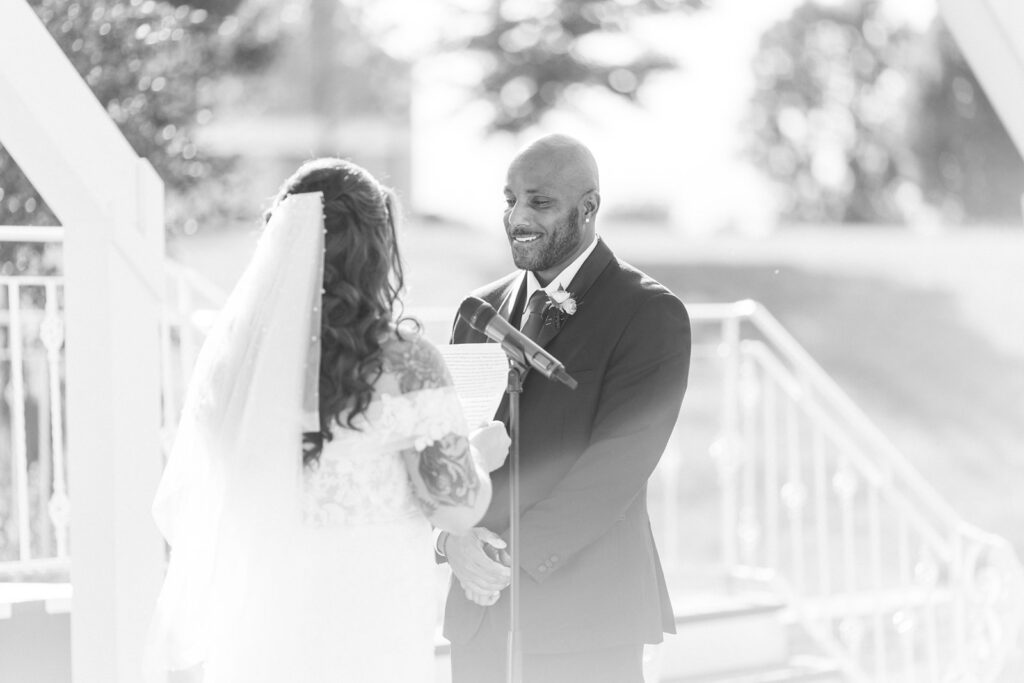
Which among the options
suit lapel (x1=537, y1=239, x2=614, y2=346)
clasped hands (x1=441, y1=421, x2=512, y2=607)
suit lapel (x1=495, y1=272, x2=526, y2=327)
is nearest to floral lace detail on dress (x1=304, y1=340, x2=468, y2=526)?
clasped hands (x1=441, y1=421, x2=512, y2=607)

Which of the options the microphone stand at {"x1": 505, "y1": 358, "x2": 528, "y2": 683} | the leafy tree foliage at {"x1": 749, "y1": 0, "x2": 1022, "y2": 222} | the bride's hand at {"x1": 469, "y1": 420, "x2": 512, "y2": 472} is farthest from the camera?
the leafy tree foliage at {"x1": 749, "y1": 0, "x2": 1022, "y2": 222}

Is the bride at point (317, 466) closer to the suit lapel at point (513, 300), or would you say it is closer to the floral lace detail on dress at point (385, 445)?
the floral lace detail on dress at point (385, 445)

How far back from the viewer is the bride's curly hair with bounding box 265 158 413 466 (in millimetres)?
2570

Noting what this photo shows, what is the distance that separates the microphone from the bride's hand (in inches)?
9.9

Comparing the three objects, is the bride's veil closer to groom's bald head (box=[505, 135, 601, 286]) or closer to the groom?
the groom

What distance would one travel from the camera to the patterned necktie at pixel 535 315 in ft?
10.5

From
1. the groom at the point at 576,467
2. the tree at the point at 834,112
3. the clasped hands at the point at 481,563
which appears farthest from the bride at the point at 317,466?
the tree at the point at 834,112

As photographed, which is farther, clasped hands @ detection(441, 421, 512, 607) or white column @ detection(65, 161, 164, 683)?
white column @ detection(65, 161, 164, 683)

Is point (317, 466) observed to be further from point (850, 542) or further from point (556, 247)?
point (850, 542)

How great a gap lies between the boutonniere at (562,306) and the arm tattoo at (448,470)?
24.2 inches

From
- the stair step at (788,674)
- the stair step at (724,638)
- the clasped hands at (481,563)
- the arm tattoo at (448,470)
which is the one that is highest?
the arm tattoo at (448,470)

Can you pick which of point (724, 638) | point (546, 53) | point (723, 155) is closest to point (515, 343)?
point (724, 638)

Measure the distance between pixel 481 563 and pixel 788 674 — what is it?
2700 mm

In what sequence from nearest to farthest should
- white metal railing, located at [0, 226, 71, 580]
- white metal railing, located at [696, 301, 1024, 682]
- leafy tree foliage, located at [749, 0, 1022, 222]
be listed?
1. white metal railing, located at [0, 226, 71, 580]
2. white metal railing, located at [696, 301, 1024, 682]
3. leafy tree foliage, located at [749, 0, 1022, 222]
